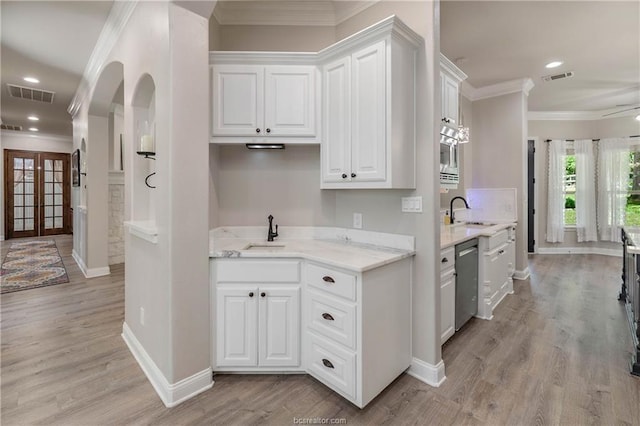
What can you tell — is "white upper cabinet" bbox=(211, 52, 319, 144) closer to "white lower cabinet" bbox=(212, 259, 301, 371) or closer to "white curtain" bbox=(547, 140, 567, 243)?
"white lower cabinet" bbox=(212, 259, 301, 371)

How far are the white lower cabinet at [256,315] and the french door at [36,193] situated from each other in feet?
31.1

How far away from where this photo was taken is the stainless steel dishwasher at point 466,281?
2.83 metres

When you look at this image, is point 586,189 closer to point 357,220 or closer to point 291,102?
point 357,220

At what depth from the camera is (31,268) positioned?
17.1 ft

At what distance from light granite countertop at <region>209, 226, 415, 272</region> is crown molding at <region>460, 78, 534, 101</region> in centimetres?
345

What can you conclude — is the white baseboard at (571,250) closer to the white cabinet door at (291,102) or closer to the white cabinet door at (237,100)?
the white cabinet door at (291,102)

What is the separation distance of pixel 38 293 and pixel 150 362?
3027 millimetres

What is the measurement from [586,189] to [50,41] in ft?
29.9

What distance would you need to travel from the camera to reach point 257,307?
85.6 inches

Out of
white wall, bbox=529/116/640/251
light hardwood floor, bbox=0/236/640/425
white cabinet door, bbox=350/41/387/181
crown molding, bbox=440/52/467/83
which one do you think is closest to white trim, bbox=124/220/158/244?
light hardwood floor, bbox=0/236/640/425

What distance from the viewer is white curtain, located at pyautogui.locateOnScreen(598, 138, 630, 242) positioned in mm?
6062

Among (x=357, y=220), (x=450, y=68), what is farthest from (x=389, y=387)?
(x=450, y=68)

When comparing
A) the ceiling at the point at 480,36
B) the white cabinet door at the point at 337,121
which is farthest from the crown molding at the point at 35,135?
the white cabinet door at the point at 337,121

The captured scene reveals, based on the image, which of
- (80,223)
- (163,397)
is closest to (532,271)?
(163,397)
